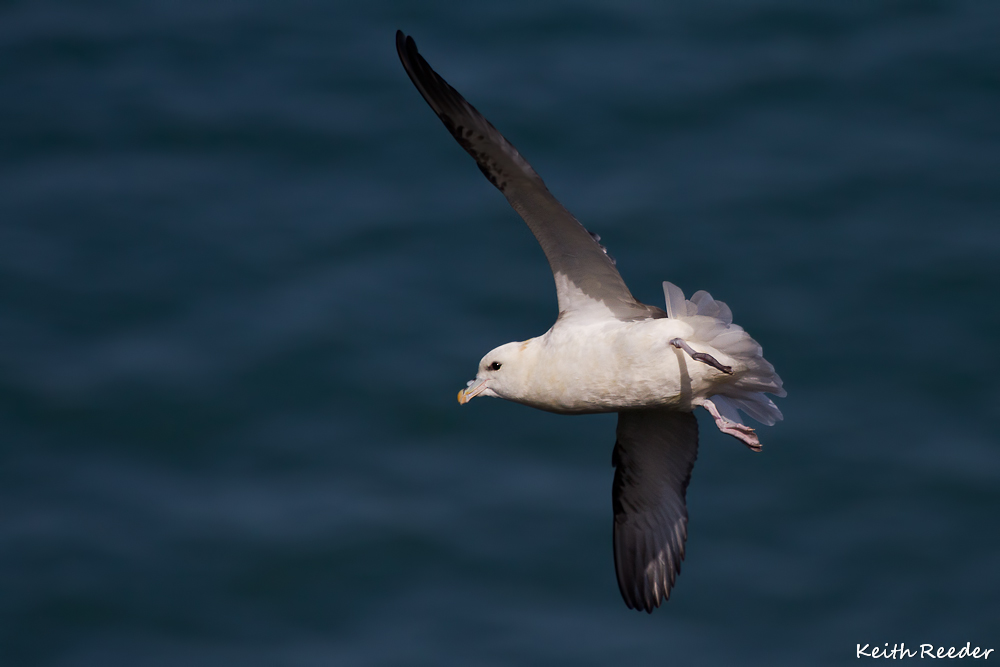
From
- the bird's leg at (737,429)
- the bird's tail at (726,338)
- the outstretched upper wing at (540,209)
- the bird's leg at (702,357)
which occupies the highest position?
the outstretched upper wing at (540,209)

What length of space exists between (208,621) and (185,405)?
3200 millimetres

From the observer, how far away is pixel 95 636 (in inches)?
744

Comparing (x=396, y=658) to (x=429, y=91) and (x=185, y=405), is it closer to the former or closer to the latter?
(x=185, y=405)

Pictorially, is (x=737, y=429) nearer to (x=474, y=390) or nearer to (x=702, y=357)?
(x=702, y=357)

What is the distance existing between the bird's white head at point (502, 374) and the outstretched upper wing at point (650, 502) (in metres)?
1.10

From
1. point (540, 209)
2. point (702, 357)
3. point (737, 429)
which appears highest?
point (540, 209)

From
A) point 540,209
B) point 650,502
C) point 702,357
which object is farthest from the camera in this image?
point 650,502

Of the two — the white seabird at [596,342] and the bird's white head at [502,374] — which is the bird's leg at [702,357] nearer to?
the white seabird at [596,342]

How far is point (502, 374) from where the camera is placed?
7.70m

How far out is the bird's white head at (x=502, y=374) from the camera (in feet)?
25.1

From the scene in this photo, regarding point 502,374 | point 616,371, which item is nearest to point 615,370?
point 616,371

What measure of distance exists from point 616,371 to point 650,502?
175cm

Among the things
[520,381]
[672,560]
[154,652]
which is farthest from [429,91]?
[154,652]

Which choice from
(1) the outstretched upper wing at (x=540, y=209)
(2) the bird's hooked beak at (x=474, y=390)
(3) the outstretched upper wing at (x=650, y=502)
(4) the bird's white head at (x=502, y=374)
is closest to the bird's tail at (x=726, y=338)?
(1) the outstretched upper wing at (x=540, y=209)
